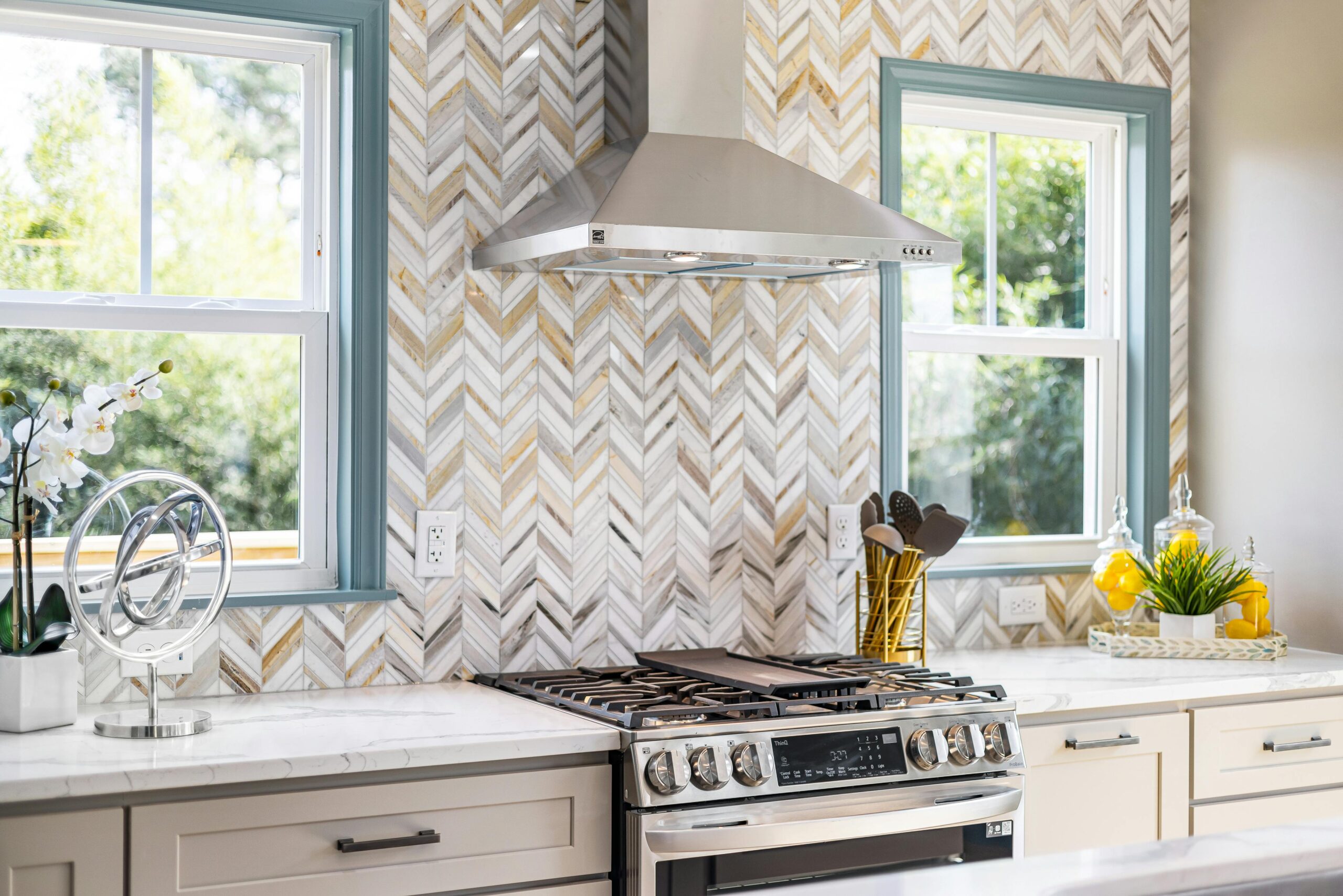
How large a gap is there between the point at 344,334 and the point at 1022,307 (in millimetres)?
1700

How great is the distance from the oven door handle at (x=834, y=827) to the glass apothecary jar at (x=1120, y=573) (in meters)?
0.90

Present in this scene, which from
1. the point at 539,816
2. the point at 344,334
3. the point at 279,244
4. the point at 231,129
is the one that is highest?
the point at 231,129

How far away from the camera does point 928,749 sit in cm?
219

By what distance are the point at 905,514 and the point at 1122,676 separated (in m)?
0.55

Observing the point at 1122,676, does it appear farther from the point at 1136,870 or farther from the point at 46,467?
the point at 46,467

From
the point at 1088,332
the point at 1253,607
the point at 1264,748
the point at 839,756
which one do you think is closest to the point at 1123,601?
the point at 1253,607

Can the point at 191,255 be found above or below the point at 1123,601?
above

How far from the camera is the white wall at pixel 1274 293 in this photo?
2.97 metres

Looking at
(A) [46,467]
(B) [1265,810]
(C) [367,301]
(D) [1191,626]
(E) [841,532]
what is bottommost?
(B) [1265,810]

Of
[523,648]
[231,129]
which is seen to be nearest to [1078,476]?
[523,648]

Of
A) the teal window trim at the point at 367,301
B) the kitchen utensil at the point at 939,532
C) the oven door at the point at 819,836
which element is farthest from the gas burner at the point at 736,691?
the teal window trim at the point at 367,301

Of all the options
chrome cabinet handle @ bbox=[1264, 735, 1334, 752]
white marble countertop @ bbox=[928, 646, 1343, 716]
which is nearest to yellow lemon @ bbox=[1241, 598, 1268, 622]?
white marble countertop @ bbox=[928, 646, 1343, 716]

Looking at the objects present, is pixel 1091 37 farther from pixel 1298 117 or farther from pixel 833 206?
pixel 833 206

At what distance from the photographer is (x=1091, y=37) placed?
323cm
